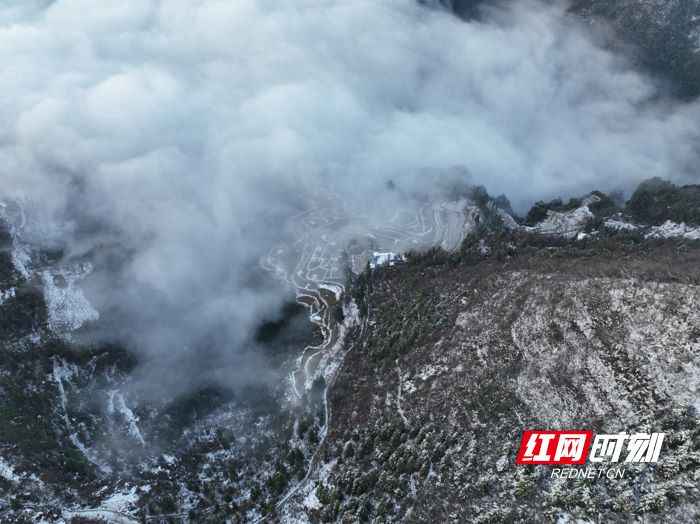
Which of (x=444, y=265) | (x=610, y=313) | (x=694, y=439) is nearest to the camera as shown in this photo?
(x=694, y=439)

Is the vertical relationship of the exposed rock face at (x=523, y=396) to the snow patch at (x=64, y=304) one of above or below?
above

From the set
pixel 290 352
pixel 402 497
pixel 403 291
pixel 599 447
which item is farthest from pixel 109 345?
pixel 599 447

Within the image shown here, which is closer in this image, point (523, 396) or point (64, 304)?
point (523, 396)

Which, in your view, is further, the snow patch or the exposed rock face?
the snow patch

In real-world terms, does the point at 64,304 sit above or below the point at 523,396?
below

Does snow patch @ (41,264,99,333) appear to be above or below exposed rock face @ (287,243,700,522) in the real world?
below

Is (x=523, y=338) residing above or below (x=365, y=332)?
above

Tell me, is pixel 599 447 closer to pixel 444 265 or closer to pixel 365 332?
pixel 365 332

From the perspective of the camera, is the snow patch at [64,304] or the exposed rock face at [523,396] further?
the snow patch at [64,304]
